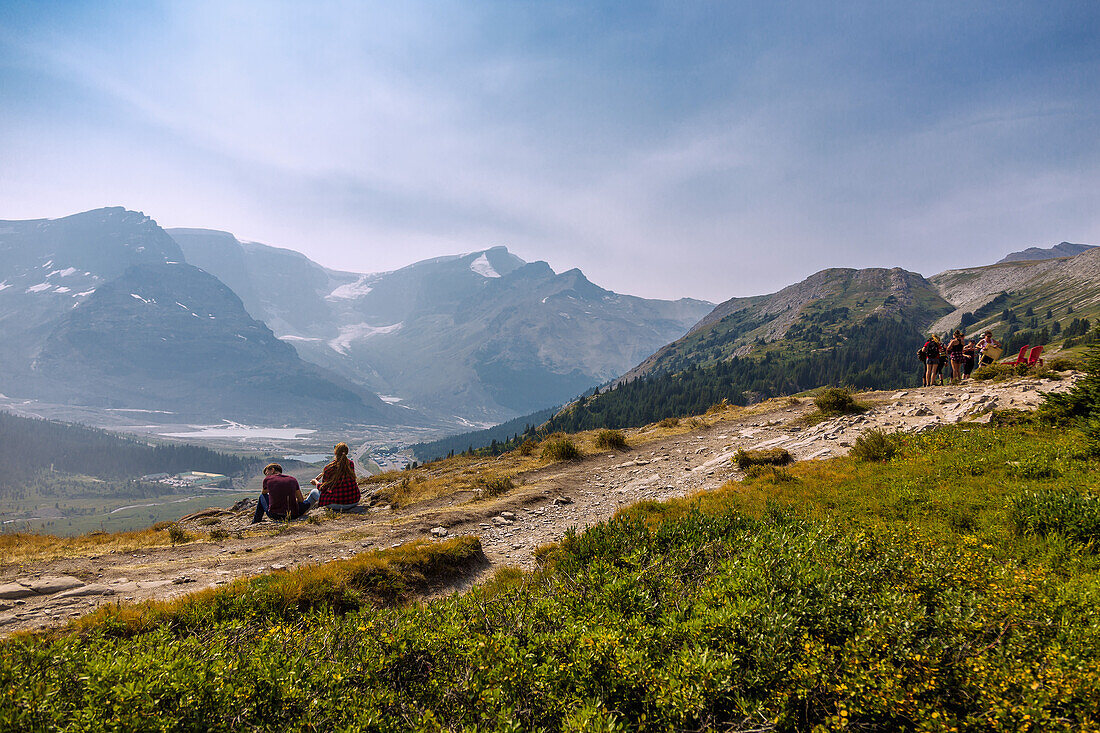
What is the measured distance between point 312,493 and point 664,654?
664 inches

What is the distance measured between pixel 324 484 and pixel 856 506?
1779 centimetres

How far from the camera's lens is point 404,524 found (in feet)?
45.4

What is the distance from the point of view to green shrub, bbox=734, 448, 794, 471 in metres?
16.3

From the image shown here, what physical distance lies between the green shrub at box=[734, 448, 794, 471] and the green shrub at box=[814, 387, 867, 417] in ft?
22.3

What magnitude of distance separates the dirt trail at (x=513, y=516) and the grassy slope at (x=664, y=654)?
10.3 ft

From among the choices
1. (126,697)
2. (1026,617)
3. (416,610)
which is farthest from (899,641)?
(126,697)

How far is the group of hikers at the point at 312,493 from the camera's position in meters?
15.9

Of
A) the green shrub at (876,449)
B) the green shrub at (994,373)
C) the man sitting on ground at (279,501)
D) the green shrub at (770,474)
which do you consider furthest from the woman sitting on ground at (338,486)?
the green shrub at (994,373)

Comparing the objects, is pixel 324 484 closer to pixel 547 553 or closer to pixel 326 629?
pixel 547 553

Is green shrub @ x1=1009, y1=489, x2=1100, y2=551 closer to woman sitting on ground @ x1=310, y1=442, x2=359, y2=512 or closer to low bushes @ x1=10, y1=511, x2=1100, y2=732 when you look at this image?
low bushes @ x1=10, y1=511, x2=1100, y2=732

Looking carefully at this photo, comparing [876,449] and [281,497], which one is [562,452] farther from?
[876,449]

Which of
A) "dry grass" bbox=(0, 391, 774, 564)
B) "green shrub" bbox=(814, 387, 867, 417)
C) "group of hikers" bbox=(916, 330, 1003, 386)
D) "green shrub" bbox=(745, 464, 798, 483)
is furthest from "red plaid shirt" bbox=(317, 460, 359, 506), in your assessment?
"group of hikers" bbox=(916, 330, 1003, 386)

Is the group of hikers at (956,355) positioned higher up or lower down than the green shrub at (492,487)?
higher up

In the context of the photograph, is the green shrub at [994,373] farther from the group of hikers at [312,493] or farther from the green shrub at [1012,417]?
the group of hikers at [312,493]
